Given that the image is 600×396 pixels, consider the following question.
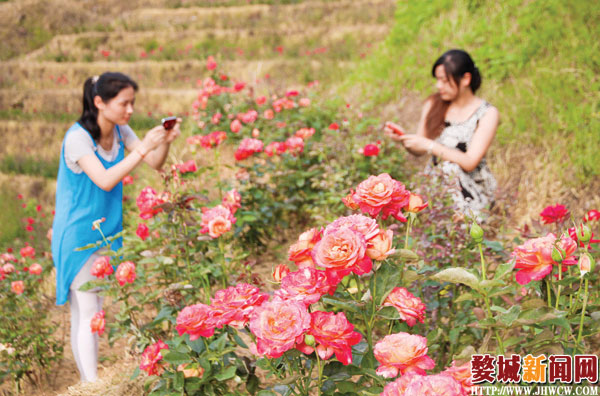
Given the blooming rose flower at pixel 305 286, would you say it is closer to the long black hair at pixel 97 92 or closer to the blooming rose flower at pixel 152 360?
the blooming rose flower at pixel 152 360

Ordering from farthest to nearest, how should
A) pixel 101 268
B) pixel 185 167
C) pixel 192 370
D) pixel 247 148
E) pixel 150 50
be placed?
pixel 150 50 < pixel 247 148 < pixel 185 167 < pixel 101 268 < pixel 192 370

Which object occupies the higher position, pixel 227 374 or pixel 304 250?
pixel 304 250

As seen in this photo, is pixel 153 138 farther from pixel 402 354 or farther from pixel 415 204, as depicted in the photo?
pixel 402 354

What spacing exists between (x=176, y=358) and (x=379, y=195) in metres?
0.64

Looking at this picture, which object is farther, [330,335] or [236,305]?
[236,305]

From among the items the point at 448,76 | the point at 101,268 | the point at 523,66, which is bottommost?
the point at 101,268

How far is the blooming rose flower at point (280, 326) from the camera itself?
72 centimetres

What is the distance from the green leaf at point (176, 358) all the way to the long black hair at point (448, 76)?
1844mm

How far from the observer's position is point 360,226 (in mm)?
807

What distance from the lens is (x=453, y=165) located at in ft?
7.23

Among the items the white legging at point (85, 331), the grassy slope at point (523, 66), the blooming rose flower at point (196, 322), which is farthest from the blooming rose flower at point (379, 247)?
the grassy slope at point (523, 66)

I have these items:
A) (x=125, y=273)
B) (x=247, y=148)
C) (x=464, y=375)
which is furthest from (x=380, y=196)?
(x=247, y=148)

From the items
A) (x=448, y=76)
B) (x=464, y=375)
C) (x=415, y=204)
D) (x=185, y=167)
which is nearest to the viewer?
(x=464, y=375)

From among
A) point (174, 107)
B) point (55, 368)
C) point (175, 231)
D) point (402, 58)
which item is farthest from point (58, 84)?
point (175, 231)
